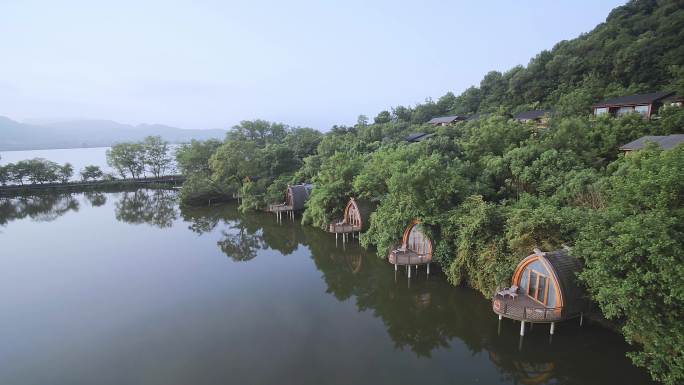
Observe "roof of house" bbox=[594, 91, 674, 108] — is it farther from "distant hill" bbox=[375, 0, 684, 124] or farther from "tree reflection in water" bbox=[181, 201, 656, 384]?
"tree reflection in water" bbox=[181, 201, 656, 384]

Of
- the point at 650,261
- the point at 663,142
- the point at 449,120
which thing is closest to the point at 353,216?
the point at 650,261

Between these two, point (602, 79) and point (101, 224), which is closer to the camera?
point (101, 224)

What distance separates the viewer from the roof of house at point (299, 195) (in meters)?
29.0

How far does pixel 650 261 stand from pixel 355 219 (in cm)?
1563

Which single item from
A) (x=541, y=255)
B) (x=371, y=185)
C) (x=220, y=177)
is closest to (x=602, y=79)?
(x=371, y=185)

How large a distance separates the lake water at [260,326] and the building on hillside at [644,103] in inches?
805

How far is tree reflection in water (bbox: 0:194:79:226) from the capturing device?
32625 millimetres

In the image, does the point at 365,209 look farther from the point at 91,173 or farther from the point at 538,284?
the point at 91,173

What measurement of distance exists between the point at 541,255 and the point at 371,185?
1109 cm

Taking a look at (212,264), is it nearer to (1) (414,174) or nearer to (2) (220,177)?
(1) (414,174)

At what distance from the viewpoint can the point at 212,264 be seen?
762 inches

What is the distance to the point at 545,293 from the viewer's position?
37.6 ft

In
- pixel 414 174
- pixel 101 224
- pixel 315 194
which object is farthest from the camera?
pixel 101 224

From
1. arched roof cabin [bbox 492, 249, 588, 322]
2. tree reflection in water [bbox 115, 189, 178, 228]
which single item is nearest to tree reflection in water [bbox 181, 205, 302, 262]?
tree reflection in water [bbox 115, 189, 178, 228]
